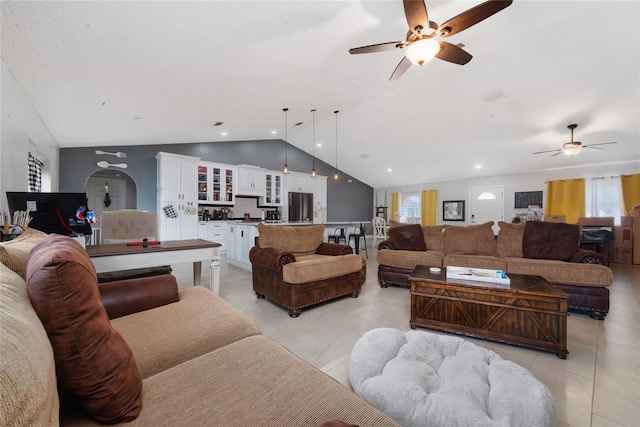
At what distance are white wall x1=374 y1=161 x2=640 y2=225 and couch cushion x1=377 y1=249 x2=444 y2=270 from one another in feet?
17.4

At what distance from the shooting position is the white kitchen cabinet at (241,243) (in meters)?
4.51

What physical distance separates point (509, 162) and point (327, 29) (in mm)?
6333

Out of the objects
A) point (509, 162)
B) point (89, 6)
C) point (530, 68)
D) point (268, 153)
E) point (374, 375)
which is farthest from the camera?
point (268, 153)

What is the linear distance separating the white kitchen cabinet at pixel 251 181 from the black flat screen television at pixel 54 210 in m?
5.02

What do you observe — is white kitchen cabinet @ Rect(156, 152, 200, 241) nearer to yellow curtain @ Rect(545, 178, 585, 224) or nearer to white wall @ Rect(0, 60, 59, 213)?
white wall @ Rect(0, 60, 59, 213)

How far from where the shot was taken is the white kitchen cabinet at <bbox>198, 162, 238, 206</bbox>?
6.24 m

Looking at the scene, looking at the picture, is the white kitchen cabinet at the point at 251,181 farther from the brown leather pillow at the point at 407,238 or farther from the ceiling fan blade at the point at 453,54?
the ceiling fan blade at the point at 453,54

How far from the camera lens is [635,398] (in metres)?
1.46

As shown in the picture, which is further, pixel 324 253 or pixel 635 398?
pixel 324 253

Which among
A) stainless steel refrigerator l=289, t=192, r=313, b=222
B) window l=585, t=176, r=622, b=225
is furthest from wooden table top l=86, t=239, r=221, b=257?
window l=585, t=176, r=622, b=225

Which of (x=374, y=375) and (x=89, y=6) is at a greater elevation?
(x=89, y=6)

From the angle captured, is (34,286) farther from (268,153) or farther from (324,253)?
(268,153)

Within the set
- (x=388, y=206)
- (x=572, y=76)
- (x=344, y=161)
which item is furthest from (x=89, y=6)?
(x=388, y=206)

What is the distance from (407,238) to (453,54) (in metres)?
2.42
